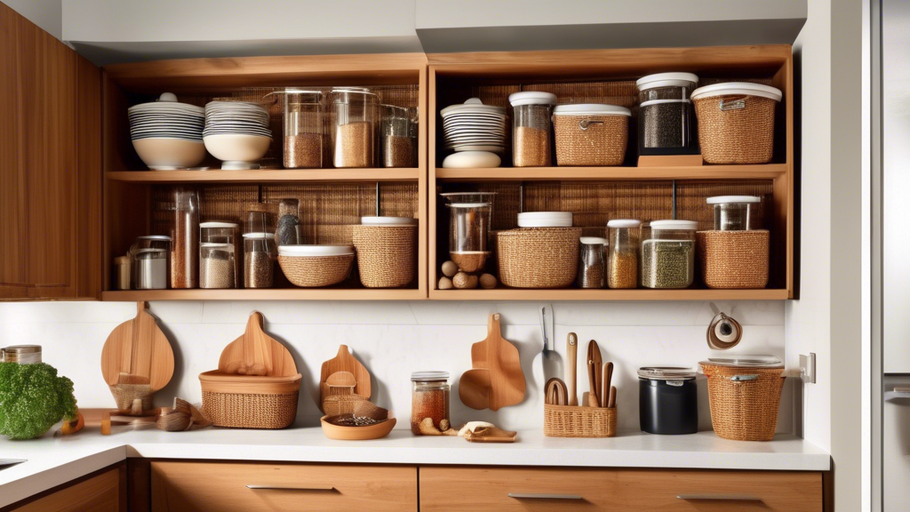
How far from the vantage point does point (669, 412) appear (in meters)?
2.36

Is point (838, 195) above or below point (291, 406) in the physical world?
above

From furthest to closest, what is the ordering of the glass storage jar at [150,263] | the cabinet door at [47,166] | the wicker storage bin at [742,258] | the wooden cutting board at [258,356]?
the wooden cutting board at [258,356], the glass storage jar at [150,263], the wicker storage bin at [742,258], the cabinet door at [47,166]

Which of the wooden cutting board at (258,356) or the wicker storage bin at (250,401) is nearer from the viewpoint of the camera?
the wicker storage bin at (250,401)

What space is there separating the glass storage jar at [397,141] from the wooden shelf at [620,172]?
136 mm

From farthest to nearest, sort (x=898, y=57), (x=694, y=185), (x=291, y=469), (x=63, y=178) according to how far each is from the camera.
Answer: (x=694, y=185), (x=63, y=178), (x=291, y=469), (x=898, y=57)

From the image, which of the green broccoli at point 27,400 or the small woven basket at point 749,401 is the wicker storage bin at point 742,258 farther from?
the green broccoli at point 27,400

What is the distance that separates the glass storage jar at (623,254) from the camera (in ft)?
7.77

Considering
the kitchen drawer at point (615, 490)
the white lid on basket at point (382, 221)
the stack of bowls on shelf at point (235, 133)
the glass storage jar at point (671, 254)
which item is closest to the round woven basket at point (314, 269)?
the white lid on basket at point (382, 221)

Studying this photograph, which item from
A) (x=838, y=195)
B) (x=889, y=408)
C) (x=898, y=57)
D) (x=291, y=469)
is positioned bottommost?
(x=291, y=469)

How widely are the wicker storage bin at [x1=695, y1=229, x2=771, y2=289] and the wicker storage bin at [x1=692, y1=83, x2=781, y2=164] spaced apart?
230 mm

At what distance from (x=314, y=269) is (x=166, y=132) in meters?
0.67

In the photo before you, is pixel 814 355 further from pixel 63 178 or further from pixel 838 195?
pixel 63 178

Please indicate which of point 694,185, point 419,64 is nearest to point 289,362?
point 419,64

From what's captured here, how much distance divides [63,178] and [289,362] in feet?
3.06
